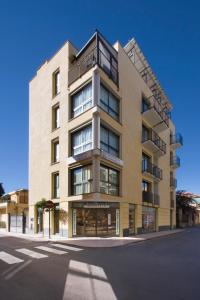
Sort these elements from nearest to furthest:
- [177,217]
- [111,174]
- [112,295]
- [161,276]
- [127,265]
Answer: [112,295] < [161,276] < [127,265] < [111,174] < [177,217]

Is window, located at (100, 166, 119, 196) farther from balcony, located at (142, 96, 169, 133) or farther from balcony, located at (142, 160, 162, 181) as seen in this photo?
balcony, located at (142, 96, 169, 133)

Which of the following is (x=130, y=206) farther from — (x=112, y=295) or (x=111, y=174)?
(x=112, y=295)

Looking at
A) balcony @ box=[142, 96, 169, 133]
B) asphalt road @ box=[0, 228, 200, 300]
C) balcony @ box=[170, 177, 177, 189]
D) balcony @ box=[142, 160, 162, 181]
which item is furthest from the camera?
balcony @ box=[170, 177, 177, 189]

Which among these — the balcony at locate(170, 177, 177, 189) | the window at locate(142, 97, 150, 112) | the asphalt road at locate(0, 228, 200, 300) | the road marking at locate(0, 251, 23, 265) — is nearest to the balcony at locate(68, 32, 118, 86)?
the window at locate(142, 97, 150, 112)

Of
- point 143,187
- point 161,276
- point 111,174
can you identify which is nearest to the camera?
point 161,276

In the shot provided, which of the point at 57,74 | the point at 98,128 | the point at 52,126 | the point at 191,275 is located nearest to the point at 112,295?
the point at 191,275

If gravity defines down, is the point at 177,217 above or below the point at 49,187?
below

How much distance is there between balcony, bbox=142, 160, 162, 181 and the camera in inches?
1026

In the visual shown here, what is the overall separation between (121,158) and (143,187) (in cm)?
693

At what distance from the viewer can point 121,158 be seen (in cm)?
2083

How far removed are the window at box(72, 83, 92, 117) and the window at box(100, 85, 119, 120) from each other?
927 millimetres

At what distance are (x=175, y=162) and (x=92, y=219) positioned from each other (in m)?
21.5

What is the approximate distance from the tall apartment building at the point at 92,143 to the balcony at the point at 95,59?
7 cm

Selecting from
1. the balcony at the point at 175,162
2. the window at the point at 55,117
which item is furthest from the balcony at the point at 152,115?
the window at the point at 55,117
